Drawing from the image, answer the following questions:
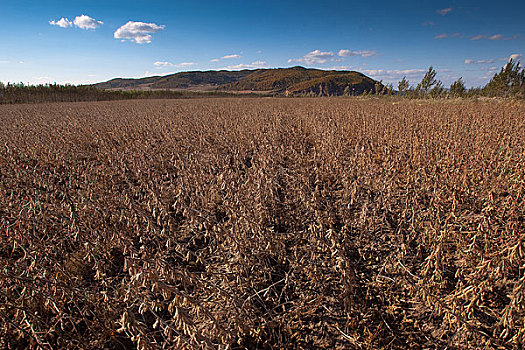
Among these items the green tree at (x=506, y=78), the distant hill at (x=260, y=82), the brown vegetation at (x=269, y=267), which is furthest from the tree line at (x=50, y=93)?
the distant hill at (x=260, y=82)

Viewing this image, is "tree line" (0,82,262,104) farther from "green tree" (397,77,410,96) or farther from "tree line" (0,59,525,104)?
"green tree" (397,77,410,96)

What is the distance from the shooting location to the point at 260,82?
5162 inches

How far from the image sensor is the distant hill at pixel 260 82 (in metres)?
112

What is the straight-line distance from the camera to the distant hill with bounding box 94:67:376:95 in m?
112

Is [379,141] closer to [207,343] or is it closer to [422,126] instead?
[422,126]

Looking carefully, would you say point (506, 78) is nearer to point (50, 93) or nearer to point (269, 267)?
point (269, 267)

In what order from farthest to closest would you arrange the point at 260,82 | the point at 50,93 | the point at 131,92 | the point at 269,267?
the point at 260,82 < the point at 131,92 < the point at 50,93 < the point at 269,267

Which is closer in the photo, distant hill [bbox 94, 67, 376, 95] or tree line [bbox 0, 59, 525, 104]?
tree line [bbox 0, 59, 525, 104]

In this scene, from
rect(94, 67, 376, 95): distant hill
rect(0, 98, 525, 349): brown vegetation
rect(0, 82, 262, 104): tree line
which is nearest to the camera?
rect(0, 98, 525, 349): brown vegetation

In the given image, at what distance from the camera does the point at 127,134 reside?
26.8ft

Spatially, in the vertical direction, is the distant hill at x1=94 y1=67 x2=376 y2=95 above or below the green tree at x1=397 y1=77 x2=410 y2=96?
above

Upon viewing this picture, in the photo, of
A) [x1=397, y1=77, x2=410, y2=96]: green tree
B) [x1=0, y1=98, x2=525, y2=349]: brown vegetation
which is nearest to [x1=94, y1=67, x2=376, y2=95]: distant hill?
[x1=397, y1=77, x2=410, y2=96]: green tree

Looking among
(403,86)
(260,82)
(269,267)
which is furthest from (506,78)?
(260,82)

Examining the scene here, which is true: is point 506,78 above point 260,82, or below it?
below
